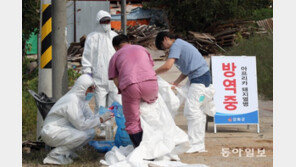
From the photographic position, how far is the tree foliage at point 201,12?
27.6m

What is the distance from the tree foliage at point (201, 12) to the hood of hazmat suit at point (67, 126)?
21.7 meters

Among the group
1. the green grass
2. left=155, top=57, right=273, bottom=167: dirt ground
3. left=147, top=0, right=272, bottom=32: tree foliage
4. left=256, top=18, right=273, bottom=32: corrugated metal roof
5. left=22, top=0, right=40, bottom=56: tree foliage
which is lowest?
left=155, top=57, right=273, bottom=167: dirt ground

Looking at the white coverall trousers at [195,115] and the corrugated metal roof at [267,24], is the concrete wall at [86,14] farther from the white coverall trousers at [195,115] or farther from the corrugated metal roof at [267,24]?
the white coverall trousers at [195,115]

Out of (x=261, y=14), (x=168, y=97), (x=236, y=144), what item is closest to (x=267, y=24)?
(x=261, y=14)

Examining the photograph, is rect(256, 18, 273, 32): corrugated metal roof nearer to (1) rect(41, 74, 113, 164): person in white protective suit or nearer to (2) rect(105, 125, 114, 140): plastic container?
(2) rect(105, 125, 114, 140): plastic container

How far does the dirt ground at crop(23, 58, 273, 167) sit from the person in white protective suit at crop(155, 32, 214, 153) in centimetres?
31

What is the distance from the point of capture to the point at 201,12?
90.7 feet

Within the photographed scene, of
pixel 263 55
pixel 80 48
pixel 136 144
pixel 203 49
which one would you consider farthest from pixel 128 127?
pixel 203 49

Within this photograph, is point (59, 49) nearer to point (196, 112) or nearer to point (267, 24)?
point (196, 112)

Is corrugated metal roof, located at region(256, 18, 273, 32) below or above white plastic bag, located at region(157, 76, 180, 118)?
above

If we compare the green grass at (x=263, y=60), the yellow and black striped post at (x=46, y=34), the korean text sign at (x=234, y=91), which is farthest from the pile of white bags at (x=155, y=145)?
the green grass at (x=263, y=60)

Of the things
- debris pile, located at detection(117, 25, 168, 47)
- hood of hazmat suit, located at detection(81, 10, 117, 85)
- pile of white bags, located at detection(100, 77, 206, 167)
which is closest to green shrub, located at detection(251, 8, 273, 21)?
debris pile, located at detection(117, 25, 168, 47)

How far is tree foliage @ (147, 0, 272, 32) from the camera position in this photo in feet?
90.5

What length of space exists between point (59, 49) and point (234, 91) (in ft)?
11.7
